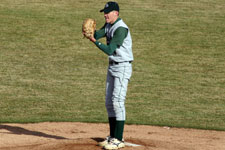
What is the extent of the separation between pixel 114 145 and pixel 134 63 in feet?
31.3

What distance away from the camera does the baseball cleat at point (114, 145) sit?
697 centimetres

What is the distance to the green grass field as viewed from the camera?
36.6ft

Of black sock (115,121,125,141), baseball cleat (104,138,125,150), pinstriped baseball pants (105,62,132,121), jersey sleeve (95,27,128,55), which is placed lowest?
baseball cleat (104,138,125,150)

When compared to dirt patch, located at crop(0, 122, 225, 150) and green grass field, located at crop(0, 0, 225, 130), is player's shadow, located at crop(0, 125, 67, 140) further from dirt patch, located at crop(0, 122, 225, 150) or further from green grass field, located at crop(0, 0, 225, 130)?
green grass field, located at crop(0, 0, 225, 130)

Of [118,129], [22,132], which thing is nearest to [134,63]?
[22,132]

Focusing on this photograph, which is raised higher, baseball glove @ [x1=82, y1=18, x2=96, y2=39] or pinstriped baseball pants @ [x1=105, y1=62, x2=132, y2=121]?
baseball glove @ [x1=82, y1=18, x2=96, y2=39]

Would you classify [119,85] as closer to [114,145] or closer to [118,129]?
[118,129]

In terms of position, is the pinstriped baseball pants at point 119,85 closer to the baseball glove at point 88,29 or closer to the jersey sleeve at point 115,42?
the jersey sleeve at point 115,42

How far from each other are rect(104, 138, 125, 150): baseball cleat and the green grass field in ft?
10.1

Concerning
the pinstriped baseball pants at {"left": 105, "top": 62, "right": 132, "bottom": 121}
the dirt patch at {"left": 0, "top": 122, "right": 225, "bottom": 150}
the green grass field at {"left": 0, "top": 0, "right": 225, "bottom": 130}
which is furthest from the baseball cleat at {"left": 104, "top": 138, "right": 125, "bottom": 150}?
the green grass field at {"left": 0, "top": 0, "right": 225, "bottom": 130}

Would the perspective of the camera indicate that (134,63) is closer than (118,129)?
No

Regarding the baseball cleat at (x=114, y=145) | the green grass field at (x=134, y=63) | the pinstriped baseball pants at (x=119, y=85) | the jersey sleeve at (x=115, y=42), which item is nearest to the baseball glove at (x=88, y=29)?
the jersey sleeve at (x=115, y=42)

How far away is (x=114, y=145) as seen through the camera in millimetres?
6988

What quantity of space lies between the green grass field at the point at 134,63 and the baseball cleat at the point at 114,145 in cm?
309
